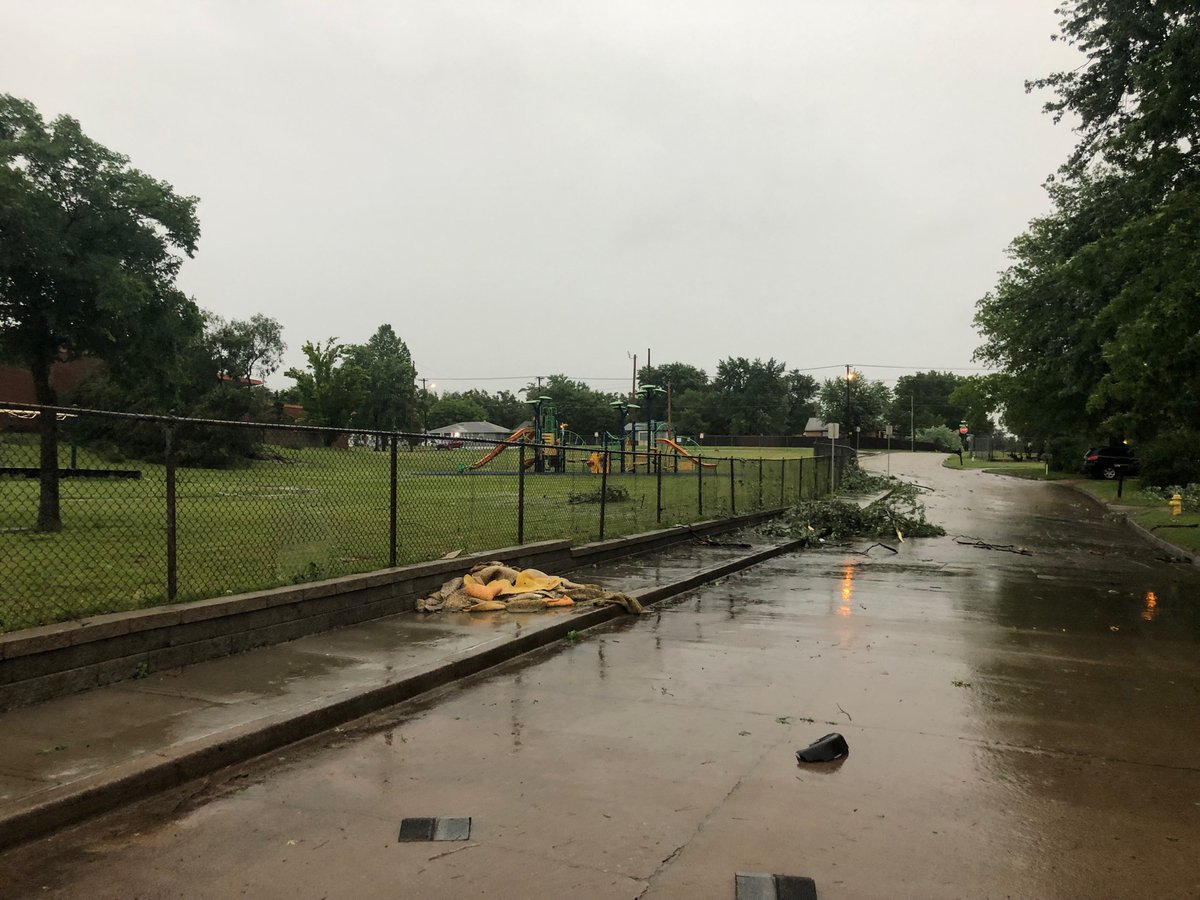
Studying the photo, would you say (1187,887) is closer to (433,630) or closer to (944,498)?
(433,630)

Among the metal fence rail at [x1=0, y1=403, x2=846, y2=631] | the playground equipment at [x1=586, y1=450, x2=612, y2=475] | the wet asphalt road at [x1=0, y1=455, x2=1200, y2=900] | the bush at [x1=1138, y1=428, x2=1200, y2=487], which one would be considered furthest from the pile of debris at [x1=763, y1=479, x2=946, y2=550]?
the bush at [x1=1138, y1=428, x2=1200, y2=487]

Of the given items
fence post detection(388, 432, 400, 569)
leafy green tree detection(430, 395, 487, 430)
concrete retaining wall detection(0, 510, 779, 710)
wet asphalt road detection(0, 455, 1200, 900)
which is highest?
leafy green tree detection(430, 395, 487, 430)

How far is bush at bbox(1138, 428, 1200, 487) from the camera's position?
29458 millimetres

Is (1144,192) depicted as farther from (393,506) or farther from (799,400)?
(799,400)

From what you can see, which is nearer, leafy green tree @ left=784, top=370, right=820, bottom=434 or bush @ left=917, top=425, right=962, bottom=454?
bush @ left=917, top=425, right=962, bottom=454

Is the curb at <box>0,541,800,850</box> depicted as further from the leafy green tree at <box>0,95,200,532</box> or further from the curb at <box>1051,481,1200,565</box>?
the curb at <box>1051,481,1200,565</box>

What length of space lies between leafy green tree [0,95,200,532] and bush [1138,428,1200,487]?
29.3m

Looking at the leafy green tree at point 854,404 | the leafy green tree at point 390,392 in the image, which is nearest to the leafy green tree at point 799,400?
the leafy green tree at point 854,404

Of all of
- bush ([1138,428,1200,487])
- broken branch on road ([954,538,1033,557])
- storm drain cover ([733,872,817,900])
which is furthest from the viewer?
bush ([1138,428,1200,487])

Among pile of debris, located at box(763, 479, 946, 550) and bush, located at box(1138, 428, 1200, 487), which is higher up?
bush, located at box(1138, 428, 1200, 487)

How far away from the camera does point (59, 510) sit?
7.28 metres

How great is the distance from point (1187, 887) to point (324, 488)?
7.16 meters

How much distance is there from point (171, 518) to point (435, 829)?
12.7ft

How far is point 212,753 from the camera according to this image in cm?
461
